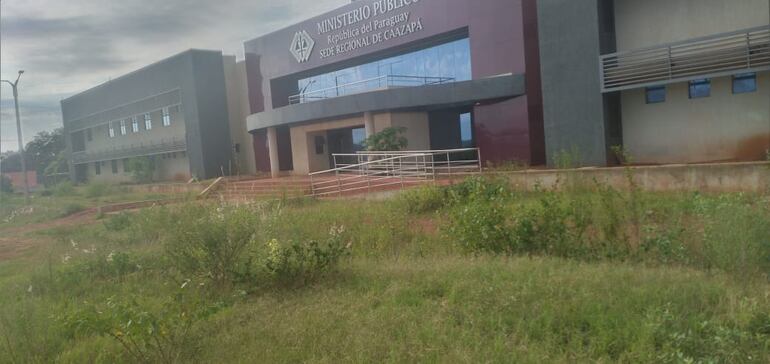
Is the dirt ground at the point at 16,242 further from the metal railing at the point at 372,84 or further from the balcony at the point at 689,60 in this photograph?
the balcony at the point at 689,60

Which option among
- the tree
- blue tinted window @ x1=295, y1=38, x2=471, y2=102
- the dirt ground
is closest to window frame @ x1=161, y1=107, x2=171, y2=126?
blue tinted window @ x1=295, y1=38, x2=471, y2=102

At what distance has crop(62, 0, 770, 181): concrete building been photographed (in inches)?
620

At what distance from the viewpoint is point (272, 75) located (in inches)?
1314

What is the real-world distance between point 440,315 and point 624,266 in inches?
101

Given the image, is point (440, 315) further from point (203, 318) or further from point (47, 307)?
point (47, 307)

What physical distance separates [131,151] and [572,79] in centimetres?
3871

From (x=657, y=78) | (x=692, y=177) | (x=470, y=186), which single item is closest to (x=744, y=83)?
(x=657, y=78)

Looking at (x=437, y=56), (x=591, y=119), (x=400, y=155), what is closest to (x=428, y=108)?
(x=437, y=56)

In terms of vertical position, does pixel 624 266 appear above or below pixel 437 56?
below

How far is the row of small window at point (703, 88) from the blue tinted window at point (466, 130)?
27.5ft

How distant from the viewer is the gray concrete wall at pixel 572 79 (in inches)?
685

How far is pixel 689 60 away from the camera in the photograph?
1590 cm

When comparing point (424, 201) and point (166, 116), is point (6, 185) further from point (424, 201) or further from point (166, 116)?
point (424, 201)

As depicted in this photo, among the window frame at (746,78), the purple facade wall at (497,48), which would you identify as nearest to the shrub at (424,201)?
the purple facade wall at (497,48)
